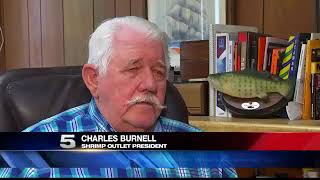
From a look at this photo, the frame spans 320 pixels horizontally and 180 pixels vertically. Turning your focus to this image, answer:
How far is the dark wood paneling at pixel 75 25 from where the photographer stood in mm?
1110

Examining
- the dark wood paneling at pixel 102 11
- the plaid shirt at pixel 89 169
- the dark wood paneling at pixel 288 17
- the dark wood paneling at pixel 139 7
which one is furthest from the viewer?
the dark wood paneling at pixel 288 17

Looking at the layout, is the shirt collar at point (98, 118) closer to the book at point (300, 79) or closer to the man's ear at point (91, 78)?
the man's ear at point (91, 78)

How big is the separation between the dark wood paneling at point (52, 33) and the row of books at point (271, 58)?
42 centimetres

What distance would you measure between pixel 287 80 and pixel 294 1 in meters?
0.42

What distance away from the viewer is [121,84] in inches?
37.5

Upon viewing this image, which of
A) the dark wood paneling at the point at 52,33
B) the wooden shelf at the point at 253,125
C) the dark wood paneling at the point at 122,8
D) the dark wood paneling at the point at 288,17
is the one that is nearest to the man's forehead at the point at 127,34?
the dark wood paneling at the point at 122,8

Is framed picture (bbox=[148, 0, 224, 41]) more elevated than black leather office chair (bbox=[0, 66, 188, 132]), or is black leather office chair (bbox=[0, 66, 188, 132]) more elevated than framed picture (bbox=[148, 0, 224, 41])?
framed picture (bbox=[148, 0, 224, 41])

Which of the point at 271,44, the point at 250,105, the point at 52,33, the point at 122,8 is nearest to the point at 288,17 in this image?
the point at 271,44

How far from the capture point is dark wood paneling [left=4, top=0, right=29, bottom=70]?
4.37 feet

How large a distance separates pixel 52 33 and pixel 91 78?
356mm

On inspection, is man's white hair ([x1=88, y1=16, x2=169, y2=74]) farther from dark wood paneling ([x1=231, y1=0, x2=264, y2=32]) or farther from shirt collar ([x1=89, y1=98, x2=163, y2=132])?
dark wood paneling ([x1=231, y1=0, x2=264, y2=32])

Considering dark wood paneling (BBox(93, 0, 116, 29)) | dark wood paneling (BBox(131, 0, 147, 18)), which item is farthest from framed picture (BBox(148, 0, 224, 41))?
dark wood paneling (BBox(93, 0, 116, 29))

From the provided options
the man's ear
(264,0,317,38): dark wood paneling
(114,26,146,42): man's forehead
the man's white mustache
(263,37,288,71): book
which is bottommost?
the man's white mustache

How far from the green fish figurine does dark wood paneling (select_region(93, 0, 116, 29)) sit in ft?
1.11
